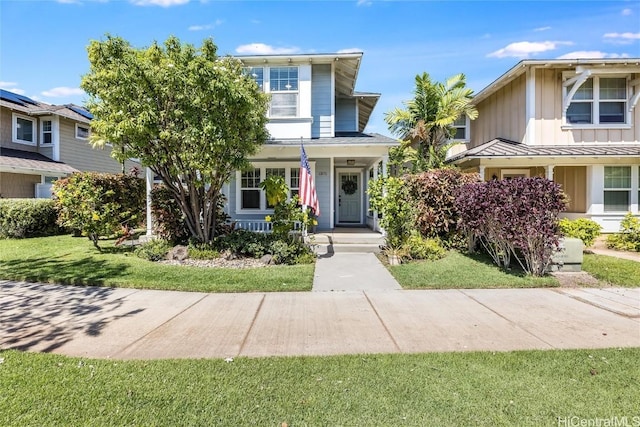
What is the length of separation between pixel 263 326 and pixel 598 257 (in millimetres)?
8901

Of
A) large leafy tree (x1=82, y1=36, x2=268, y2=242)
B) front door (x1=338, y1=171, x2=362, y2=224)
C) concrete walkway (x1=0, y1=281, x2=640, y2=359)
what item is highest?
large leafy tree (x1=82, y1=36, x2=268, y2=242)

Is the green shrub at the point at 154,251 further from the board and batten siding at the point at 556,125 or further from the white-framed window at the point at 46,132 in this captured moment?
the white-framed window at the point at 46,132

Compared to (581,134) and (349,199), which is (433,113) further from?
(581,134)

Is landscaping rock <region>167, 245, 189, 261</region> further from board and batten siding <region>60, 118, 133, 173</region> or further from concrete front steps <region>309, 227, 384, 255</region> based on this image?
board and batten siding <region>60, 118, 133, 173</region>

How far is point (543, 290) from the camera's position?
6.56 m

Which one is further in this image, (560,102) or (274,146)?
(560,102)

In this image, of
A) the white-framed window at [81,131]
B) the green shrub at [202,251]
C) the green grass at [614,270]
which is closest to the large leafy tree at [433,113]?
the green grass at [614,270]

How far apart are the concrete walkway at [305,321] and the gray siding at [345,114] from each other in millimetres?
10748

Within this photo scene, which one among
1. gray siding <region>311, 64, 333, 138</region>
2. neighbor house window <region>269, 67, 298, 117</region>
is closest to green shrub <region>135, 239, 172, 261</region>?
neighbor house window <region>269, 67, 298, 117</region>

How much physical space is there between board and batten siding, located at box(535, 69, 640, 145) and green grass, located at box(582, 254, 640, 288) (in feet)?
19.2

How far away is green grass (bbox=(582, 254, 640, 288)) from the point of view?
696cm

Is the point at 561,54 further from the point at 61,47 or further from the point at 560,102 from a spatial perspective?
the point at 61,47

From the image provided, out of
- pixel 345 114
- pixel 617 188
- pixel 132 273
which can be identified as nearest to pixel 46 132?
pixel 345 114

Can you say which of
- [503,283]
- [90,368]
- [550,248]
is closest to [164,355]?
[90,368]
